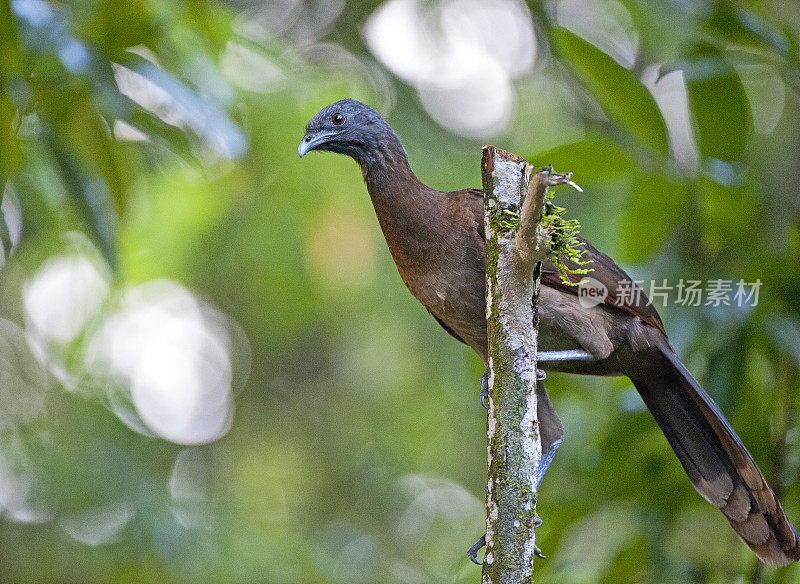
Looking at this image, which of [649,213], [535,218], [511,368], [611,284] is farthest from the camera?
[649,213]

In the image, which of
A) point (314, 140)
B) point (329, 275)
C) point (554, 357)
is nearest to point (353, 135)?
point (314, 140)

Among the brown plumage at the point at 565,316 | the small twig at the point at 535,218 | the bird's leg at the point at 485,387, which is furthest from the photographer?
the bird's leg at the point at 485,387

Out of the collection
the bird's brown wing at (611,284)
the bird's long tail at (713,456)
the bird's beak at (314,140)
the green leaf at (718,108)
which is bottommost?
the bird's long tail at (713,456)

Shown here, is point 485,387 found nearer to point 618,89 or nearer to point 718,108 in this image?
point 618,89

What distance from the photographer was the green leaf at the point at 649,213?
3.07 metres

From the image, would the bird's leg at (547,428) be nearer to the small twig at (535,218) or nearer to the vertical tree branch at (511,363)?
the vertical tree branch at (511,363)

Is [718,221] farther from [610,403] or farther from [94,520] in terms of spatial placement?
[94,520]

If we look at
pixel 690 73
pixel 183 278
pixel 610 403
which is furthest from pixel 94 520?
pixel 690 73

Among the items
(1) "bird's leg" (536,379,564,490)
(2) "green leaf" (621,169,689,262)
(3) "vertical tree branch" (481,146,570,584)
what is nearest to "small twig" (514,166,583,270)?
(3) "vertical tree branch" (481,146,570,584)

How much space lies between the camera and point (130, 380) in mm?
6203

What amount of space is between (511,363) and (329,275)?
4.11 meters

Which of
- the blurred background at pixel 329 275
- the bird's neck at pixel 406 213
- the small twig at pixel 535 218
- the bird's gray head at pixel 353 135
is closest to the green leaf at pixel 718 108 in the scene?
the blurred background at pixel 329 275

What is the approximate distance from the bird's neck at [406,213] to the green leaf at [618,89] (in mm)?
726

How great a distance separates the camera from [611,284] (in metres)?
3.07
